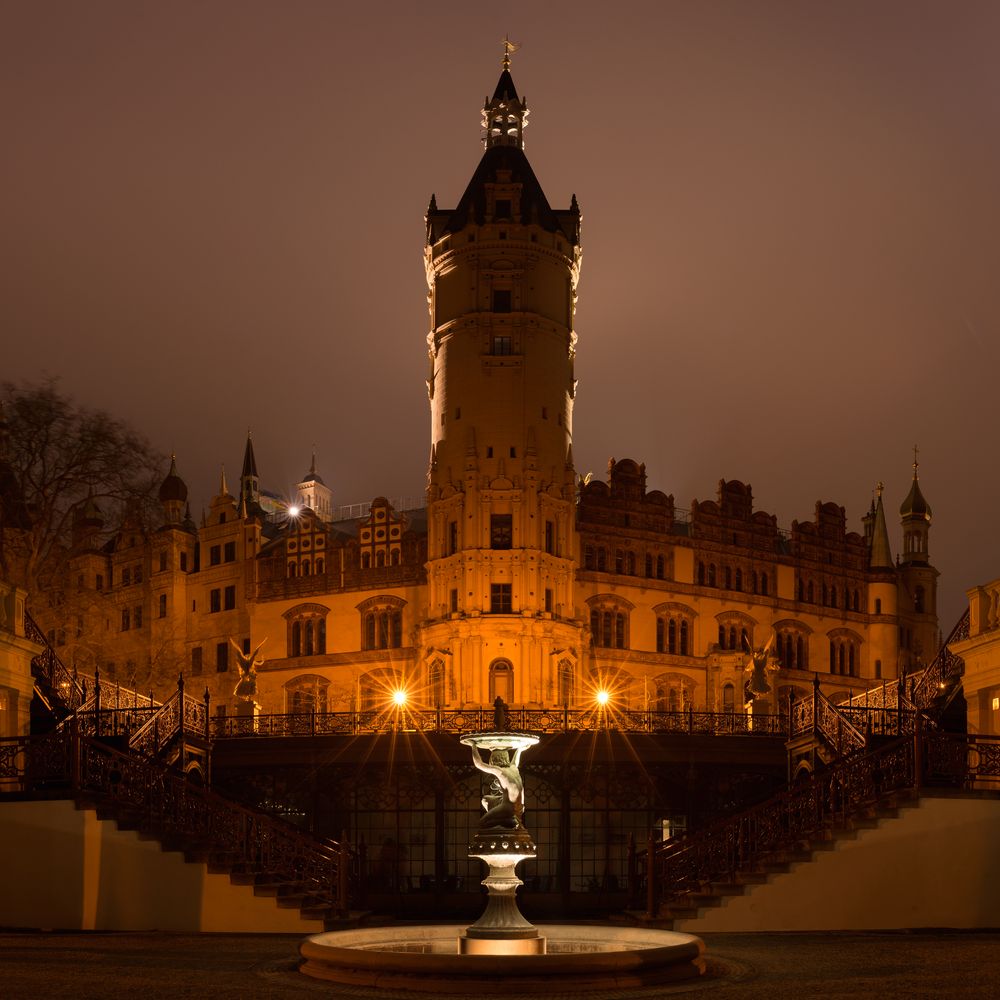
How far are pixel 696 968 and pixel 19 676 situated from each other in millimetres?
15676

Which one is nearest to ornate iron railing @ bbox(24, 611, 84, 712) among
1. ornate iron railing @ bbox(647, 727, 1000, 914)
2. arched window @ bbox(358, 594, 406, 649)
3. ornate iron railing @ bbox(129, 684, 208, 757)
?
ornate iron railing @ bbox(129, 684, 208, 757)

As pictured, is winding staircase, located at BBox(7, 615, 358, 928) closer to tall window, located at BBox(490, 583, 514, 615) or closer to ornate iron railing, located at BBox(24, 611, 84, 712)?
ornate iron railing, located at BBox(24, 611, 84, 712)

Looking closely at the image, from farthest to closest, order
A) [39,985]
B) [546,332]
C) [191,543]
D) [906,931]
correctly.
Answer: [191,543] < [546,332] < [906,931] < [39,985]

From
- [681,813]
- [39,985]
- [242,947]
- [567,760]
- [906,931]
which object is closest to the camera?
[39,985]

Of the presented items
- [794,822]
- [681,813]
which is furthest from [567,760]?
[794,822]

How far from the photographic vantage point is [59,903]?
25.6 metres

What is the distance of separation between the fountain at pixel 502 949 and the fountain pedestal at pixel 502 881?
0.04ft

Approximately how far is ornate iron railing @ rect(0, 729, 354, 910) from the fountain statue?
6.31 meters

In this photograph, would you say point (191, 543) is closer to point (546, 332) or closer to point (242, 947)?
point (546, 332)

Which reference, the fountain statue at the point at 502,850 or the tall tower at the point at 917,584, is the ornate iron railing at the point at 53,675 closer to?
the fountain statue at the point at 502,850

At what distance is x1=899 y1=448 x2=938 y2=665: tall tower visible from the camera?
78206 mm

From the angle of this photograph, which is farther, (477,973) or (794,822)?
(794,822)

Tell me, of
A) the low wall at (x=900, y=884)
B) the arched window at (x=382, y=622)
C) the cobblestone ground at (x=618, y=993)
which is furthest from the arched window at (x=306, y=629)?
the cobblestone ground at (x=618, y=993)

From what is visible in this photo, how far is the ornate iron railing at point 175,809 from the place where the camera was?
26.5 m
